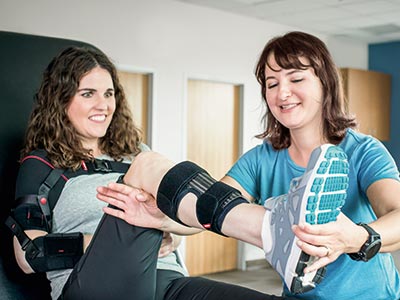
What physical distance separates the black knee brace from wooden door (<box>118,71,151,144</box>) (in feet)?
11.4

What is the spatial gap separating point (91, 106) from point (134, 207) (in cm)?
66

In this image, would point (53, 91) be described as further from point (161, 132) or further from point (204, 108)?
point (204, 108)

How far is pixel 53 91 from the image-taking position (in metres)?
2.02

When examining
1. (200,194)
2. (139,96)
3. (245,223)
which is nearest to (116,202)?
(200,194)

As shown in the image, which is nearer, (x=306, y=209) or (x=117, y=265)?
(x=306, y=209)

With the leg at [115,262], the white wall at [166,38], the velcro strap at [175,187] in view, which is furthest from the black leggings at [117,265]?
the white wall at [166,38]

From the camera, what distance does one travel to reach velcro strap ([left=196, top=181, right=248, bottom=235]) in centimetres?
137

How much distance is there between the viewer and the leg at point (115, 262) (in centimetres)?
155

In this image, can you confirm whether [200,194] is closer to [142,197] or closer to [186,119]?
[142,197]

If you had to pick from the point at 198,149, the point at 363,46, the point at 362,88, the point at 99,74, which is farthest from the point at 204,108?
the point at 99,74

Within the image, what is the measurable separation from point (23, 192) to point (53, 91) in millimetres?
385

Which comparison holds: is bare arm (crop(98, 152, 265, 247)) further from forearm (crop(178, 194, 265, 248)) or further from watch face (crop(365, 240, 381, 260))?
watch face (crop(365, 240, 381, 260))

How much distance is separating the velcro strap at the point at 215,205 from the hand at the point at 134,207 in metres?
0.19

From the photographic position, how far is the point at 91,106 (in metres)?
2.07
